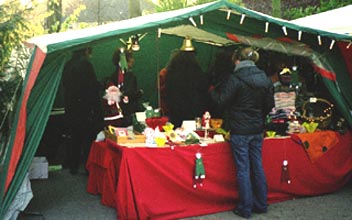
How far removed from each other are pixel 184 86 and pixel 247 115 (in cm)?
122

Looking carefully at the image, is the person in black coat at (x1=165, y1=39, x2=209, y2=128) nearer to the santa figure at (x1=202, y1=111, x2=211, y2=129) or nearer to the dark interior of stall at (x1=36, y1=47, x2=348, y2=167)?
the santa figure at (x1=202, y1=111, x2=211, y2=129)

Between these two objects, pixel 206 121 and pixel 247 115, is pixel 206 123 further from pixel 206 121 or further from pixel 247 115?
pixel 247 115

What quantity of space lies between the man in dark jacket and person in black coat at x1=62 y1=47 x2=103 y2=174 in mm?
2137

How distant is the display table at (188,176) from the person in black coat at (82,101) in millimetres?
911

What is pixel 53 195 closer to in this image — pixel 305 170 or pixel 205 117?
pixel 205 117

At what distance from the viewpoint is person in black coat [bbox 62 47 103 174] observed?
6414mm

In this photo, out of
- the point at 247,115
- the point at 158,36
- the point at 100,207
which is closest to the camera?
the point at 247,115

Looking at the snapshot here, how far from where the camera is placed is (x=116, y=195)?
4875mm

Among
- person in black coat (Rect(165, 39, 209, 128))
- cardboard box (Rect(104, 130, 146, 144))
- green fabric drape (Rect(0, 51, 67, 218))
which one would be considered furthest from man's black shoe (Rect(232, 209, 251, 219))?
green fabric drape (Rect(0, 51, 67, 218))

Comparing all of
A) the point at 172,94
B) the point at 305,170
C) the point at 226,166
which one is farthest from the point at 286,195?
the point at 172,94

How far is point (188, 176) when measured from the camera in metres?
4.89

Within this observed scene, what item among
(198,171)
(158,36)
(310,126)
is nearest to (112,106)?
(158,36)

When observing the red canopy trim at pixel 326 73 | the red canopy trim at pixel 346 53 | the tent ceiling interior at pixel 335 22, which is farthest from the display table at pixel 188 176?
the tent ceiling interior at pixel 335 22

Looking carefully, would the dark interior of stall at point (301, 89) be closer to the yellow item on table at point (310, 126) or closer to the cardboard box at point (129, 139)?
the yellow item on table at point (310, 126)
